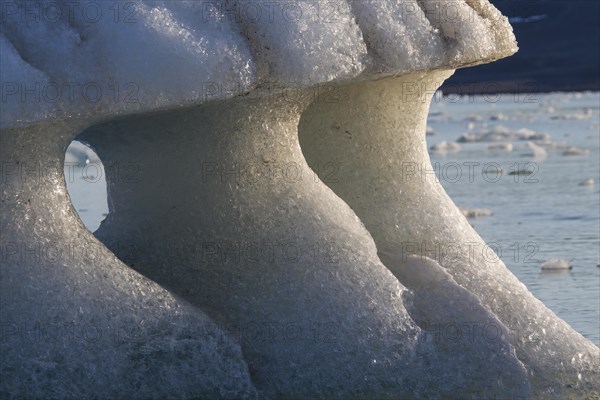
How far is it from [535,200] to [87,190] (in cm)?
264

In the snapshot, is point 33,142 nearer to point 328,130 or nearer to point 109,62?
point 109,62

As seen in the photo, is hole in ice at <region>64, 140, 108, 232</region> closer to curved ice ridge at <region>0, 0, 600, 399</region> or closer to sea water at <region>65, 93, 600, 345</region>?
sea water at <region>65, 93, 600, 345</region>

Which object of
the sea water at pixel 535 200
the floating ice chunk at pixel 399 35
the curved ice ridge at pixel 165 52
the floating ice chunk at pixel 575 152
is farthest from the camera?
the floating ice chunk at pixel 575 152

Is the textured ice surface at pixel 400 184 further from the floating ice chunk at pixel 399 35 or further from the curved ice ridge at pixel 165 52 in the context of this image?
the curved ice ridge at pixel 165 52

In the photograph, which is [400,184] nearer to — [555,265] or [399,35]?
[399,35]

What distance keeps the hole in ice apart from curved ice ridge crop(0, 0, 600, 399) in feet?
7.94

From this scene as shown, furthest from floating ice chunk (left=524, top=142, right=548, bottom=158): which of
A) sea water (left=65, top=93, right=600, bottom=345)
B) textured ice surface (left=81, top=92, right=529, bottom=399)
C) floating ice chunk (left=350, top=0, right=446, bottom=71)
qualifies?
floating ice chunk (left=350, top=0, right=446, bottom=71)

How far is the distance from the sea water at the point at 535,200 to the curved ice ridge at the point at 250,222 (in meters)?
0.25

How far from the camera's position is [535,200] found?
24.9 feet

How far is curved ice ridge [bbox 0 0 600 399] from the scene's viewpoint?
2.95 meters

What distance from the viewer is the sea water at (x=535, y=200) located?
480cm

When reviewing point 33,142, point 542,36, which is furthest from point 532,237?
point 542,36

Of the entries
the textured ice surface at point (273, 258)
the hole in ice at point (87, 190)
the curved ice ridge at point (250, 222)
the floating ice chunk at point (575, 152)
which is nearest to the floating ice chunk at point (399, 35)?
the curved ice ridge at point (250, 222)

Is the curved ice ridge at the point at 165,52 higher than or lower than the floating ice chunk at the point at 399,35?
lower
